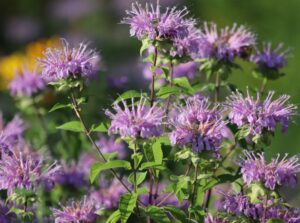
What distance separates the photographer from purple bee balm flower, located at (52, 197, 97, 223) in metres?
2.24

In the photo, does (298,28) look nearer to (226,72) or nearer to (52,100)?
(52,100)

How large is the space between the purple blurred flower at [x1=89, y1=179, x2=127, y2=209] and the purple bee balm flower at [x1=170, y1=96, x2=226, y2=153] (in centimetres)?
66

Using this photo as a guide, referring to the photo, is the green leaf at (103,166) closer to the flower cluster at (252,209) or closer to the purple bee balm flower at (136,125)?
the purple bee balm flower at (136,125)

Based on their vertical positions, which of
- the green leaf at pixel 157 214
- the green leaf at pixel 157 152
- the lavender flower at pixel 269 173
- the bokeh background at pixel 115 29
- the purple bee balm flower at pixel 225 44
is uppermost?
the purple bee balm flower at pixel 225 44

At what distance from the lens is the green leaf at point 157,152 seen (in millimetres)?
2059

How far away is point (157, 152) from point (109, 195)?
0.68 m

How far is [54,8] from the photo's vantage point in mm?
9625

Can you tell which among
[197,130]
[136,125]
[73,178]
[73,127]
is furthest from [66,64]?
[73,178]

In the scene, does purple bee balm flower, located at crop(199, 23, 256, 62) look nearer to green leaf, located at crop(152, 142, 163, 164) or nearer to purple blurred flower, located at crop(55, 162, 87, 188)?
green leaf, located at crop(152, 142, 163, 164)

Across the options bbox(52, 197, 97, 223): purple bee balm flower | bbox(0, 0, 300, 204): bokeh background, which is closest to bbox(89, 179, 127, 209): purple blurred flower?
bbox(52, 197, 97, 223): purple bee balm flower

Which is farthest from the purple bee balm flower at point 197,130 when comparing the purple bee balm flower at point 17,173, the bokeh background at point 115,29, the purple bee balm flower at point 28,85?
the bokeh background at point 115,29

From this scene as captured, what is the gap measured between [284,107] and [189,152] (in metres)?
0.34

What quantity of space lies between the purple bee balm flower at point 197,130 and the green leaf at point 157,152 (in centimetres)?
6

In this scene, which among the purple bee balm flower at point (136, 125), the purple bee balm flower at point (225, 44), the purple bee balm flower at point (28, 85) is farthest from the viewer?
the purple bee balm flower at point (28, 85)
